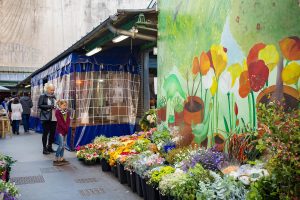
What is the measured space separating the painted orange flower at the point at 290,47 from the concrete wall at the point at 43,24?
33.8 m

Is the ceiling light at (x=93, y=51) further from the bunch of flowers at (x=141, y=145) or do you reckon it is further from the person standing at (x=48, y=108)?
the bunch of flowers at (x=141, y=145)

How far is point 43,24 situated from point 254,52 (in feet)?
117

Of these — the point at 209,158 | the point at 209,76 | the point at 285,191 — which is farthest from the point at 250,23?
the point at 285,191

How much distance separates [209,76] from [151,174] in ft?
7.06

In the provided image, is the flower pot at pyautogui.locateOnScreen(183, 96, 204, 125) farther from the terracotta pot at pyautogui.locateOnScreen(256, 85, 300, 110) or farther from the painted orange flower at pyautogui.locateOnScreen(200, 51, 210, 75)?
the terracotta pot at pyautogui.locateOnScreen(256, 85, 300, 110)

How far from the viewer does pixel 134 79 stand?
43.5 ft

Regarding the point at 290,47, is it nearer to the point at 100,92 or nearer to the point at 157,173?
the point at 157,173

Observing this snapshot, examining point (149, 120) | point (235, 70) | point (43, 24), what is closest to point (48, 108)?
point (149, 120)

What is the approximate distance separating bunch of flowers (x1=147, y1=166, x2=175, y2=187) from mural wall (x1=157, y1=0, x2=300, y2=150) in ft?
3.99

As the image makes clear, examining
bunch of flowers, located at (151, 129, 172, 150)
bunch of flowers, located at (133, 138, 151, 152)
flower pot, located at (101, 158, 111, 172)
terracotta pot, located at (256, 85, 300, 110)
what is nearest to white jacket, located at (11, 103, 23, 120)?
flower pot, located at (101, 158, 111, 172)

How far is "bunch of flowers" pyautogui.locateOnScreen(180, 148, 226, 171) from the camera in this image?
518 centimetres

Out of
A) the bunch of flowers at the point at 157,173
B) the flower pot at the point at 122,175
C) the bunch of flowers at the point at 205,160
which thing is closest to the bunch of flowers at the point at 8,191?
the bunch of flowers at the point at 157,173

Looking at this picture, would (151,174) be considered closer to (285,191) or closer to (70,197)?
(70,197)

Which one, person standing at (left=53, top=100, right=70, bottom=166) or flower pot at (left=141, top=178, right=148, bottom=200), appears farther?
person standing at (left=53, top=100, right=70, bottom=166)
